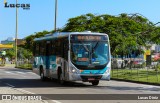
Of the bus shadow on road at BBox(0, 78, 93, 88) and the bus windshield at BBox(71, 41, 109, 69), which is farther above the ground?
the bus windshield at BBox(71, 41, 109, 69)

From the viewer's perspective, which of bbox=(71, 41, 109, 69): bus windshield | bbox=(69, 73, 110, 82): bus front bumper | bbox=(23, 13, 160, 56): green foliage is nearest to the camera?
bbox=(69, 73, 110, 82): bus front bumper

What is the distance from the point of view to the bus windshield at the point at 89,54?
82.4ft

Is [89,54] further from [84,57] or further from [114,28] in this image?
[114,28]

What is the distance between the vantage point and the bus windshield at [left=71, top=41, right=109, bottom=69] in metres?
25.1

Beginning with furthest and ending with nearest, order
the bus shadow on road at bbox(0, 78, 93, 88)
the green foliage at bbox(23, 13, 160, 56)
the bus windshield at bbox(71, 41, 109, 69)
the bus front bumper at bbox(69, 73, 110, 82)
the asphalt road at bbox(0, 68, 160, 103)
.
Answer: the green foliage at bbox(23, 13, 160, 56)
the bus shadow on road at bbox(0, 78, 93, 88)
the bus windshield at bbox(71, 41, 109, 69)
the bus front bumper at bbox(69, 73, 110, 82)
the asphalt road at bbox(0, 68, 160, 103)

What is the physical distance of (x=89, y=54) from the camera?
82.5 ft

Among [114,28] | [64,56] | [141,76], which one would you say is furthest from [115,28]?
[64,56]

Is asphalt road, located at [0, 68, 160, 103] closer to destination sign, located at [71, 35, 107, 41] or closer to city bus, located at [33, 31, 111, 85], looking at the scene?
city bus, located at [33, 31, 111, 85]

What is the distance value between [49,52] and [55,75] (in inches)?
79.4

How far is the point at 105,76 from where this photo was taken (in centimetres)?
2553

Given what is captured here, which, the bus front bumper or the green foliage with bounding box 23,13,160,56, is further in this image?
the green foliage with bounding box 23,13,160,56

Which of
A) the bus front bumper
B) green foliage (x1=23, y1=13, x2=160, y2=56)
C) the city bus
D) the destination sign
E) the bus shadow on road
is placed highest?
green foliage (x1=23, y1=13, x2=160, y2=56)

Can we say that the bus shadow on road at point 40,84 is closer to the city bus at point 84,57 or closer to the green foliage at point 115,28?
Answer: the city bus at point 84,57

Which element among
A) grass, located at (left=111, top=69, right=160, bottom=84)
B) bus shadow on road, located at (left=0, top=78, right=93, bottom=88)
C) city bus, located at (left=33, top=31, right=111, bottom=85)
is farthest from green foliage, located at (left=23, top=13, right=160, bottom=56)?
city bus, located at (left=33, top=31, right=111, bottom=85)
